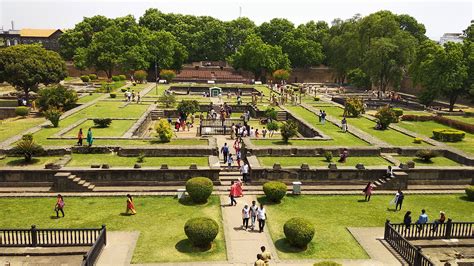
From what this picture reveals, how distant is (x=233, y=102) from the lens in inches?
1847

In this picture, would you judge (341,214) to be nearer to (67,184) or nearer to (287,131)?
(287,131)

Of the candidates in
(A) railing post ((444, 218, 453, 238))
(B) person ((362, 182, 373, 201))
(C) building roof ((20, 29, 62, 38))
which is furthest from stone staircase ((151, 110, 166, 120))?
(C) building roof ((20, 29, 62, 38))

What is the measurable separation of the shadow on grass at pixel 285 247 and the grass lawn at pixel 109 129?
1666 cm

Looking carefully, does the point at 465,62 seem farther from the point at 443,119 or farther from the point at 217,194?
the point at 217,194

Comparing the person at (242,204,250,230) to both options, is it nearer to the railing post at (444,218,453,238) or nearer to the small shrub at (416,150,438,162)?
the railing post at (444,218,453,238)

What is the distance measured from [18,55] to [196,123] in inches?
805

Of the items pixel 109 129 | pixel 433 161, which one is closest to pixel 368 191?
pixel 433 161

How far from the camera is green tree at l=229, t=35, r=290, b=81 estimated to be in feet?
234

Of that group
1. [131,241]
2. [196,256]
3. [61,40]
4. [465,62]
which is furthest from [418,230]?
[61,40]

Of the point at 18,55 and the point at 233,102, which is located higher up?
the point at 18,55

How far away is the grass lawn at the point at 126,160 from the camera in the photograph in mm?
22250

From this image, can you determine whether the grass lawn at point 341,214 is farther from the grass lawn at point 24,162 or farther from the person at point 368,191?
the grass lawn at point 24,162

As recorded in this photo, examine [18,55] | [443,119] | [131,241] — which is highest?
[18,55]

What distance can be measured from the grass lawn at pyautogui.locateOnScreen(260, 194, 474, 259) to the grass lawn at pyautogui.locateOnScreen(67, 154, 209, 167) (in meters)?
6.28
